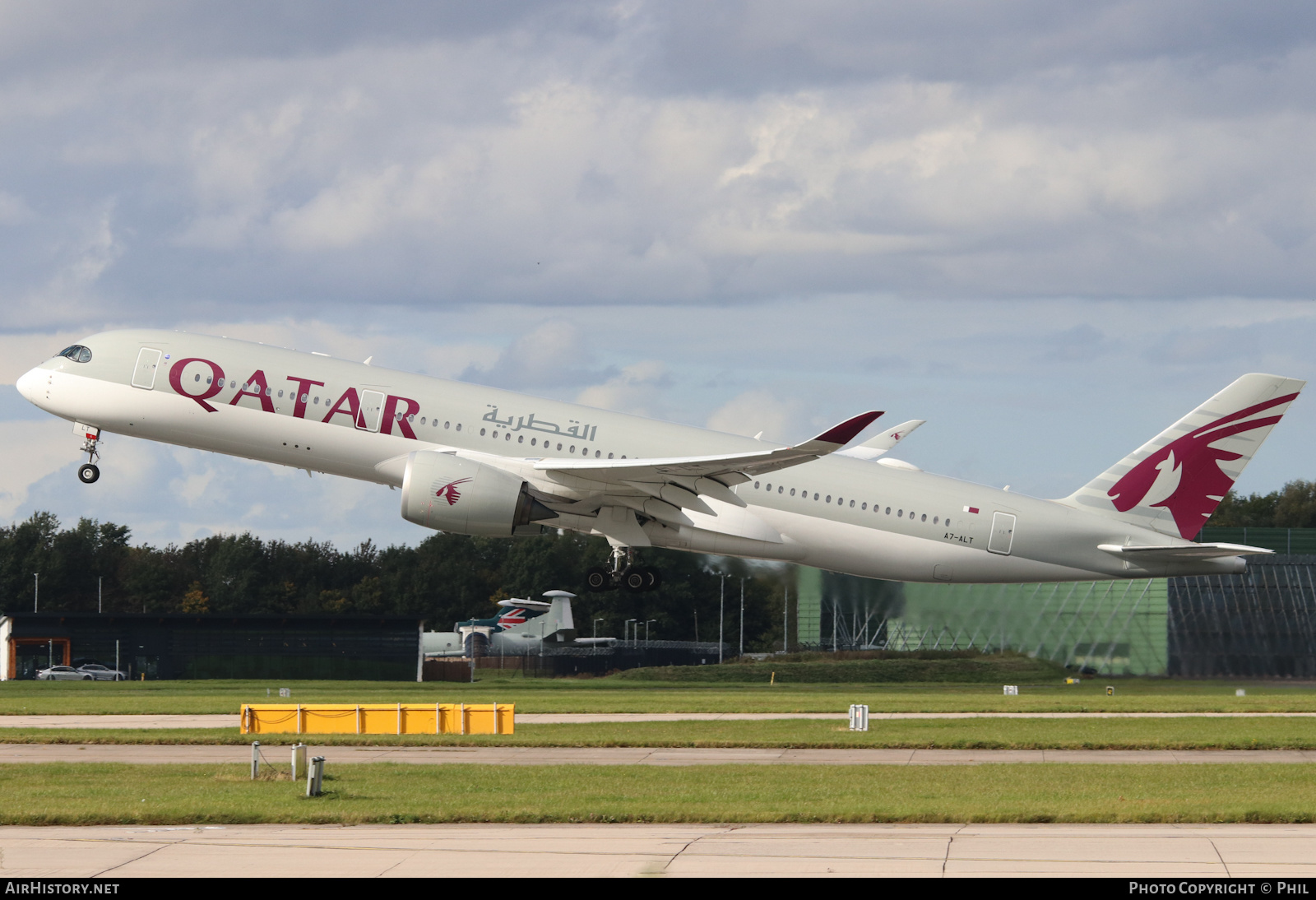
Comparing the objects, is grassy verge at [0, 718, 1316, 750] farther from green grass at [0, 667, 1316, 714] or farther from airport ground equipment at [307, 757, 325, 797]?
airport ground equipment at [307, 757, 325, 797]

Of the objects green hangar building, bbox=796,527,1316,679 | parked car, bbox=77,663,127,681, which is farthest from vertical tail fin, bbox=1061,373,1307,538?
parked car, bbox=77,663,127,681

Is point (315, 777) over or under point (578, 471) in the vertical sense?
under

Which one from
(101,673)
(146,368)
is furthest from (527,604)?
(146,368)

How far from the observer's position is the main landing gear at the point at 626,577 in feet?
129

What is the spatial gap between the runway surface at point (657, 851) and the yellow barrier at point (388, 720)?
1640 cm

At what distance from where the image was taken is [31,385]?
38.5 metres

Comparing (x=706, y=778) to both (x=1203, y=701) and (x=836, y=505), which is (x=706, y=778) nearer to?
(x=836, y=505)

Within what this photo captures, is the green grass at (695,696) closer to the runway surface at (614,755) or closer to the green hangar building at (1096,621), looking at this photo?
the green hangar building at (1096,621)

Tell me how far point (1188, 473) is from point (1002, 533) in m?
6.21

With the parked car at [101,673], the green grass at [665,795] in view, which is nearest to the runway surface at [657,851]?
the green grass at [665,795]

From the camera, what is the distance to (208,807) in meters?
20.0

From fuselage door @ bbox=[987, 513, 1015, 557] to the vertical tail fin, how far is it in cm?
250

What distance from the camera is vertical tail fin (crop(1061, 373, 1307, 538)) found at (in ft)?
139

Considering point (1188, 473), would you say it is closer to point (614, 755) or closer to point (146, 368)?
point (614, 755)
